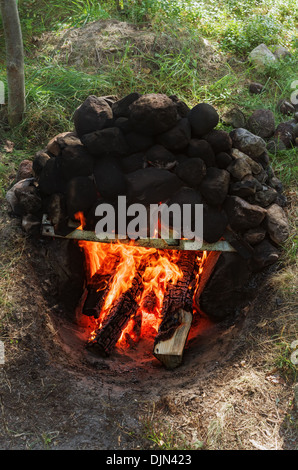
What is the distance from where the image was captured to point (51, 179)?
3.19m

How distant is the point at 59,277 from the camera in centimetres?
345

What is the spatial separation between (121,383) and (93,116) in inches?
69.1

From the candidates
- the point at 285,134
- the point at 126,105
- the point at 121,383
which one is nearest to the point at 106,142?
the point at 126,105

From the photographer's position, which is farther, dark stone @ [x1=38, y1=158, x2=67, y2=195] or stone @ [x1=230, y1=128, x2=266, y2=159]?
stone @ [x1=230, y1=128, x2=266, y2=159]

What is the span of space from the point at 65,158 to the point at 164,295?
1.26 metres

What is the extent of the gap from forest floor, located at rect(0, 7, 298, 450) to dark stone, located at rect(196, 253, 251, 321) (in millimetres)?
111

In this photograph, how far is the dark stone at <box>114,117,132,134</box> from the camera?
309 cm

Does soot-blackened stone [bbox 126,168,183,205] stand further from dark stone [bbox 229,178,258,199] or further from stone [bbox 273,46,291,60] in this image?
stone [bbox 273,46,291,60]

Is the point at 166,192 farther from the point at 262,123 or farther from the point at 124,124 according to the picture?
the point at 262,123

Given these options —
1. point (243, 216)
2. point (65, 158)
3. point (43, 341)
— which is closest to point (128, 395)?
point (43, 341)

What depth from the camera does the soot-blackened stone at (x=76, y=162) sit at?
309 centimetres

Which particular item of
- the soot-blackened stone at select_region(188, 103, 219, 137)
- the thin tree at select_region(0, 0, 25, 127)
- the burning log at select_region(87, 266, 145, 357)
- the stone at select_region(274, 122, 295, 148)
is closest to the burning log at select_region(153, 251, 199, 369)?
the burning log at select_region(87, 266, 145, 357)

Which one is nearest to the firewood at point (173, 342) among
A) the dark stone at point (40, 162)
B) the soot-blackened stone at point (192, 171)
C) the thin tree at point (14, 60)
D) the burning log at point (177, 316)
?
the burning log at point (177, 316)

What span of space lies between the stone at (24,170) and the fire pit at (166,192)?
13cm
